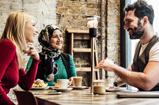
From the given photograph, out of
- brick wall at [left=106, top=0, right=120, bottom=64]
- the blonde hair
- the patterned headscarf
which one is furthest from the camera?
brick wall at [left=106, top=0, right=120, bottom=64]

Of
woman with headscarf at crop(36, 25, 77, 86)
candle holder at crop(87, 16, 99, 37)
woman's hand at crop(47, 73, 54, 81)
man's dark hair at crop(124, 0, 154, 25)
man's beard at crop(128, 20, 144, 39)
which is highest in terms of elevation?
man's dark hair at crop(124, 0, 154, 25)

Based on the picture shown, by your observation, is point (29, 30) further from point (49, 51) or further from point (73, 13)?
point (73, 13)

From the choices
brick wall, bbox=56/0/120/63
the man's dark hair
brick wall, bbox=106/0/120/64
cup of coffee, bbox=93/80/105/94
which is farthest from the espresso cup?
brick wall, bbox=106/0/120/64

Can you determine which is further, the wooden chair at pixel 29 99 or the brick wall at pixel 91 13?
the brick wall at pixel 91 13

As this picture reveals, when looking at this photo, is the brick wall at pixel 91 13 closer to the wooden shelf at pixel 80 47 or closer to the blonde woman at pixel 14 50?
the wooden shelf at pixel 80 47

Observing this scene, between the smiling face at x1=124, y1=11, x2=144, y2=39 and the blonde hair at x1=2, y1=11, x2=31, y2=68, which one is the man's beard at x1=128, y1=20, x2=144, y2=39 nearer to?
the smiling face at x1=124, y1=11, x2=144, y2=39

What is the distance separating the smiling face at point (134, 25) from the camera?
2.83 m

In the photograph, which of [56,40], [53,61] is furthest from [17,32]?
[56,40]

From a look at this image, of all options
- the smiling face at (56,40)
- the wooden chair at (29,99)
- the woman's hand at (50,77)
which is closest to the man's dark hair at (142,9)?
the wooden chair at (29,99)

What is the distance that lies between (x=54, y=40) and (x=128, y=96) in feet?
7.72

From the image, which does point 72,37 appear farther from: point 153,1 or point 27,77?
point 27,77

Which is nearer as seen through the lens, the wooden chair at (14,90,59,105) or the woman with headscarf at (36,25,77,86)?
the wooden chair at (14,90,59,105)

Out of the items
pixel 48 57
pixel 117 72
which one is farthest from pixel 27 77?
pixel 48 57

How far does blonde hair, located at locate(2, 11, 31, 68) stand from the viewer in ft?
8.38
